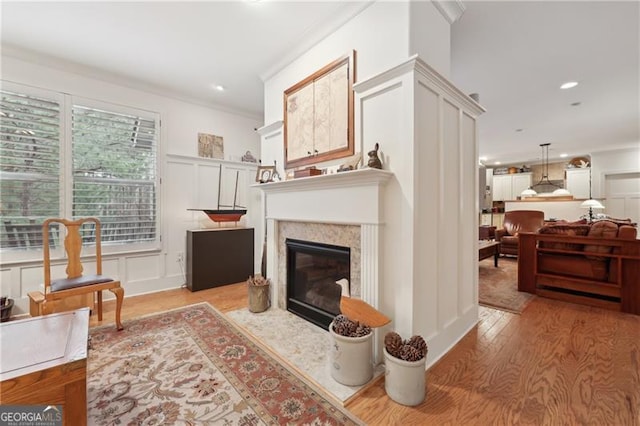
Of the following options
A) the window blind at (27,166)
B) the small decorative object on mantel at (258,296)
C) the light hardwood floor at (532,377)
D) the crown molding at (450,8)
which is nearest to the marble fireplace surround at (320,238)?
the small decorative object on mantel at (258,296)

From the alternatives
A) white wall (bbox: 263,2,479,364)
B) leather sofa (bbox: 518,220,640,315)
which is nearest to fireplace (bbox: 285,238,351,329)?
white wall (bbox: 263,2,479,364)

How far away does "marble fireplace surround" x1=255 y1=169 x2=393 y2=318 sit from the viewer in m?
1.87

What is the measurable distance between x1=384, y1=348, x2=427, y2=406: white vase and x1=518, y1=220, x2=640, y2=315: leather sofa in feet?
9.48

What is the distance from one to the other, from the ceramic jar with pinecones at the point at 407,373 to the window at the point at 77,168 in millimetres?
3362

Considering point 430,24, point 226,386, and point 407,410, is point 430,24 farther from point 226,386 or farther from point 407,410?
point 226,386

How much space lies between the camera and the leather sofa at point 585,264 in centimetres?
282

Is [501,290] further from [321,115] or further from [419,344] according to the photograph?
[321,115]

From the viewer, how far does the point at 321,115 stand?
7.98ft

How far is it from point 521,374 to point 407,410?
915 millimetres

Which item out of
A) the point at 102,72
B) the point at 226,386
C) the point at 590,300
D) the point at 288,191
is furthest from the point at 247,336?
the point at 590,300

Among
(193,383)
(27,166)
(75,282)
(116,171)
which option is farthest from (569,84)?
(27,166)

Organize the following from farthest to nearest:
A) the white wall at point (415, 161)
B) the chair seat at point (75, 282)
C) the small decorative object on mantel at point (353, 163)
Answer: the chair seat at point (75, 282) < the small decorative object on mantel at point (353, 163) < the white wall at point (415, 161)

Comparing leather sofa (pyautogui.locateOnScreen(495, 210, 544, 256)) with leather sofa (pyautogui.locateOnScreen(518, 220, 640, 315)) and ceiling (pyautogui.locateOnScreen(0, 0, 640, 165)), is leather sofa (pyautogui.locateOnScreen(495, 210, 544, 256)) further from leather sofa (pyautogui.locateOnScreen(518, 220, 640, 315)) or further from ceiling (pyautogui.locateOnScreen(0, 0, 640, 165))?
ceiling (pyautogui.locateOnScreen(0, 0, 640, 165))

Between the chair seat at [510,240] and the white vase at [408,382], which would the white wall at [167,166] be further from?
the chair seat at [510,240]
